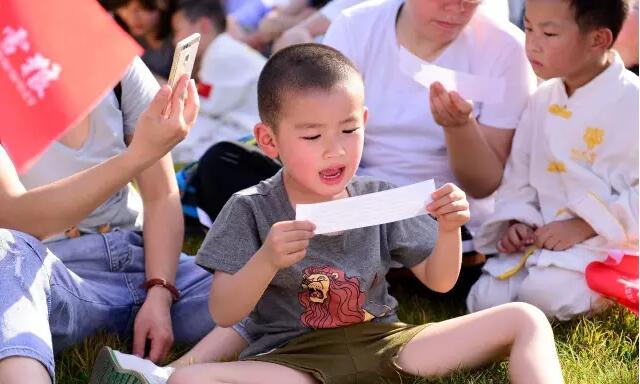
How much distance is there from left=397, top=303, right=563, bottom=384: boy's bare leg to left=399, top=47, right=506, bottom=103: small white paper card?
0.80 meters

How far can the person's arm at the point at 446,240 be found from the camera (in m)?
2.20

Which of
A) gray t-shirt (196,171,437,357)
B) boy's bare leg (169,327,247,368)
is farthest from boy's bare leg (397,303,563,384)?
boy's bare leg (169,327,247,368)

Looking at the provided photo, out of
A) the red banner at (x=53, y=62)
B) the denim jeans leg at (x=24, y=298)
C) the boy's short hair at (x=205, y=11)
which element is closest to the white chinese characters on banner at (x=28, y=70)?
the red banner at (x=53, y=62)

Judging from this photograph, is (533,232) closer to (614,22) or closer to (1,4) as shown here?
(614,22)

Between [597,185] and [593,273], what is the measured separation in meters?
0.24

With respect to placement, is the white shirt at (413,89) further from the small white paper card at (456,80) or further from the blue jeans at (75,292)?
the blue jeans at (75,292)

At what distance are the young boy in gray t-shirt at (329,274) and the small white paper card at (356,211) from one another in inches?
3.5

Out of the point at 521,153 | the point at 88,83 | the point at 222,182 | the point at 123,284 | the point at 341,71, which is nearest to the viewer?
the point at 88,83

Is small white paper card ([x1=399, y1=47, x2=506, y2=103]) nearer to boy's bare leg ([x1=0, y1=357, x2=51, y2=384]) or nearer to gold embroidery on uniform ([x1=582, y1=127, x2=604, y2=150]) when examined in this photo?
gold embroidery on uniform ([x1=582, y1=127, x2=604, y2=150])

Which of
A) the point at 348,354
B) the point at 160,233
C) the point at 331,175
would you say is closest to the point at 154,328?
the point at 160,233

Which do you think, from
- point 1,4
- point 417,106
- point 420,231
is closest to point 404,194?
point 420,231

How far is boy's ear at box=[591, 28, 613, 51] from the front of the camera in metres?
2.94

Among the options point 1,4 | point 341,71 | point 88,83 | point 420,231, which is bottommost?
point 420,231

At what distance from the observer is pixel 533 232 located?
308cm
